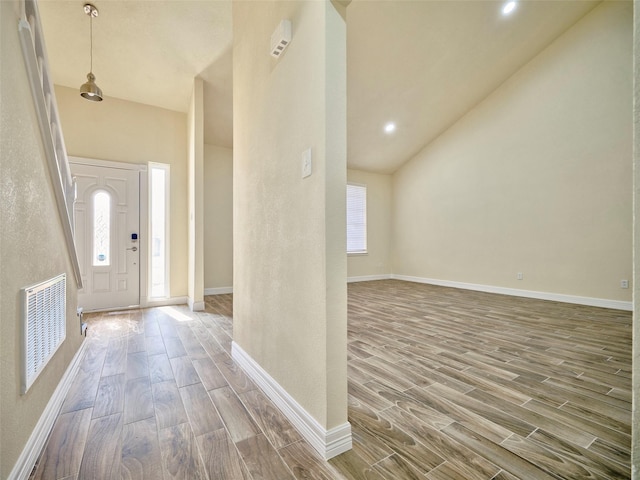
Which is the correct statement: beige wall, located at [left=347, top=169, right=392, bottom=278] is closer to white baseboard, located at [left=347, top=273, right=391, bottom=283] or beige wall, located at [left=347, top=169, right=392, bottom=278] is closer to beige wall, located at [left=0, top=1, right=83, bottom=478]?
white baseboard, located at [left=347, top=273, right=391, bottom=283]

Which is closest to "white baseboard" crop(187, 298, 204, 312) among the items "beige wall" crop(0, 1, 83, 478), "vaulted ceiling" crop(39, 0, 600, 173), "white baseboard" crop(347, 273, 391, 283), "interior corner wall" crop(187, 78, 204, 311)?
"interior corner wall" crop(187, 78, 204, 311)

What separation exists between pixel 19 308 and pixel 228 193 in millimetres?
4515

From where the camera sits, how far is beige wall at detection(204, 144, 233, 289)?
5.43 metres

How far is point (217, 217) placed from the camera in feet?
18.1

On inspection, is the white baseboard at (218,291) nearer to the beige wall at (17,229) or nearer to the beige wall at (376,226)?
the beige wall at (376,226)

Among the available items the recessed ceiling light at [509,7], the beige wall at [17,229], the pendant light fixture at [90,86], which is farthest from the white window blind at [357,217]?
the beige wall at [17,229]

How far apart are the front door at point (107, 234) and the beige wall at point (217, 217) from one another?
1.18m

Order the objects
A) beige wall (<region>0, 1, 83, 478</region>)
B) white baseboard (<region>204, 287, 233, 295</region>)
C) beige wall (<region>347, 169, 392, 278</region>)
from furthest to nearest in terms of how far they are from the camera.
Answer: beige wall (<region>347, 169, 392, 278</region>)
white baseboard (<region>204, 287, 233, 295</region>)
beige wall (<region>0, 1, 83, 478</region>)

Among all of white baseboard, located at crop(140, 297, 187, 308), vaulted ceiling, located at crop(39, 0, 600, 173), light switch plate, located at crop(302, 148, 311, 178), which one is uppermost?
vaulted ceiling, located at crop(39, 0, 600, 173)

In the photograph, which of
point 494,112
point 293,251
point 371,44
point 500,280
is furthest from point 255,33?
point 500,280

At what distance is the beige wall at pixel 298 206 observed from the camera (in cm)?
133

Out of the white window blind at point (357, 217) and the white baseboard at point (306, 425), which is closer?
the white baseboard at point (306, 425)

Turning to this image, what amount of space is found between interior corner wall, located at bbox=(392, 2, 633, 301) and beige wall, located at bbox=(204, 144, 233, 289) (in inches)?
181

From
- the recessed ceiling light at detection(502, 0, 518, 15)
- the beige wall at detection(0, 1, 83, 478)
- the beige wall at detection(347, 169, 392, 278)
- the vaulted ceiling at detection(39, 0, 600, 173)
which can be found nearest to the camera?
the beige wall at detection(0, 1, 83, 478)
